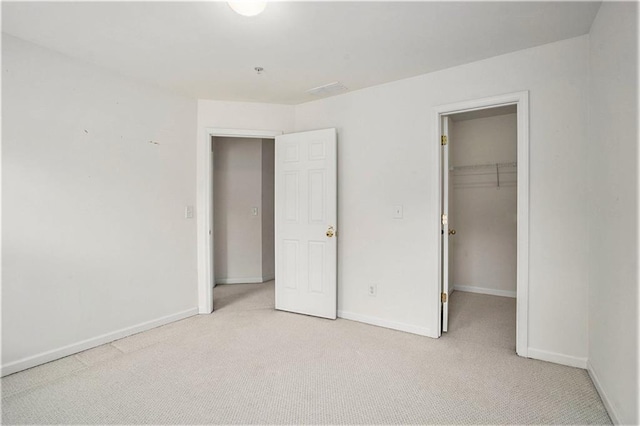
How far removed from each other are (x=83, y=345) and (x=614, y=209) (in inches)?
151

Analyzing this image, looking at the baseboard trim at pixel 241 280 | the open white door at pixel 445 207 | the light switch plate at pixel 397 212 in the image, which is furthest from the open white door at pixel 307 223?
the baseboard trim at pixel 241 280

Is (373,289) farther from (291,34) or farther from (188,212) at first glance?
(291,34)

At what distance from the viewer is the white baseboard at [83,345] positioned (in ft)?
7.54

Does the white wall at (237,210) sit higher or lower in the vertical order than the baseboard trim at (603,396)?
higher

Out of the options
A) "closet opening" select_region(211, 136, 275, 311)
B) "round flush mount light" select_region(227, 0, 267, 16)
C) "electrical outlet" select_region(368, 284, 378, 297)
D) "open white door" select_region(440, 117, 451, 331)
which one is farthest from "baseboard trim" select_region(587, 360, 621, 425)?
"closet opening" select_region(211, 136, 275, 311)

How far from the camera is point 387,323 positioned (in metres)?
3.17

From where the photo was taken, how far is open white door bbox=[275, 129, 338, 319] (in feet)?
11.2

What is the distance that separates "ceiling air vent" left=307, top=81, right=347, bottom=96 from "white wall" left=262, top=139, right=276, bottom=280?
78.0 inches

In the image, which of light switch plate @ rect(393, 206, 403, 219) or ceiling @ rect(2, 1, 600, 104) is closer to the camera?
ceiling @ rect(2, 1, 600, 104)

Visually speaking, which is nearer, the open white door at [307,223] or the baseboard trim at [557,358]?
the baseboard trim at [557,358]

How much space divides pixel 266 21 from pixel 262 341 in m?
2.47

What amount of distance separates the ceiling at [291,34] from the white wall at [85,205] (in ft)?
1.06

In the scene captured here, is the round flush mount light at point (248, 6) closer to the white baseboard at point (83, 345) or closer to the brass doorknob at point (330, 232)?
the brass doorknob at point (330, 232)

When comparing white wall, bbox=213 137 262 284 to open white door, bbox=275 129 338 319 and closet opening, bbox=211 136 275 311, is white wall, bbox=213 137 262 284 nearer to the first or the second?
closet opening, bbox=211 136 275 311
